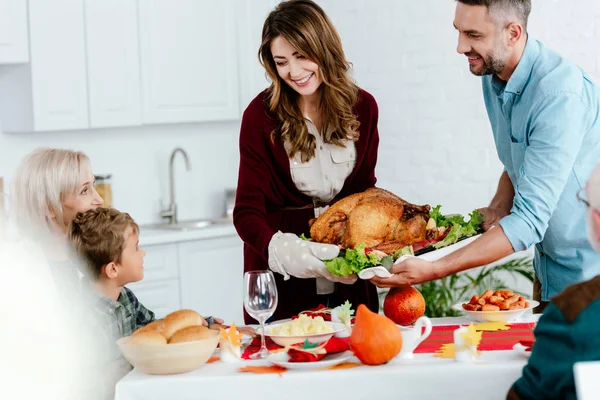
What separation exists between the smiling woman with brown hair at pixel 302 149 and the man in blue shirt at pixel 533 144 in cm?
44

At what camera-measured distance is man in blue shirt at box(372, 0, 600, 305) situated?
2.62 meters

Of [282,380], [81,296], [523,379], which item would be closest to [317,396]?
[282,380]

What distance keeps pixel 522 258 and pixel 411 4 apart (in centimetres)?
157

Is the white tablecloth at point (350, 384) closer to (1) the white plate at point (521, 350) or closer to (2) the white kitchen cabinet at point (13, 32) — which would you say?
(1) the white plate at point (521, 350)

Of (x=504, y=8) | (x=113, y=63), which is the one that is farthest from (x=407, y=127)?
(x=504, y=8)

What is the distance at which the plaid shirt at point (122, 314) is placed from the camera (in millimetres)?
2518

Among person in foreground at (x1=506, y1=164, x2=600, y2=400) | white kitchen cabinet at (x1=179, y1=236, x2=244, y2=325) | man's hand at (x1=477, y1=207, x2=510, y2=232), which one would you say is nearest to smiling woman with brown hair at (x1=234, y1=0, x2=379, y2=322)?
man's hand at (x1=477, y1=207, x2=510, y2=232)

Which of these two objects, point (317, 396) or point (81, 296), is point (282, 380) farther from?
point (81, 296)

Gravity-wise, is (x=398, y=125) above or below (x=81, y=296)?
above

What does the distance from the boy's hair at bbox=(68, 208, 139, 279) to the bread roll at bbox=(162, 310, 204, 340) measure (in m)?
0.40

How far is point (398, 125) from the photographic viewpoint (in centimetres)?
528

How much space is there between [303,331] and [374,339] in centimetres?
27

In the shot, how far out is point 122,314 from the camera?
2590mm

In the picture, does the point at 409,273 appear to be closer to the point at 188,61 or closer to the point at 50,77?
the point at 50,77
